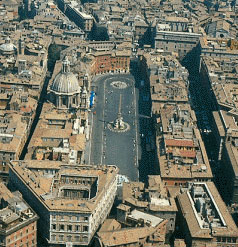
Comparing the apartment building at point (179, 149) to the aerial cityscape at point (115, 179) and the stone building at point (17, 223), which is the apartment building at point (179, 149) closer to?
the aerial cityscape at point (115, 179)

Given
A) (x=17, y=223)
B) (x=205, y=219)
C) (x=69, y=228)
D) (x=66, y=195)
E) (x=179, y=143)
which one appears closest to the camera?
(x=17, y=223)

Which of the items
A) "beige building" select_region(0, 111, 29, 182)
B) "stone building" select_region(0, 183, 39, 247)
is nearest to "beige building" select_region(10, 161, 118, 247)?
"stone building" select_region(0, 183, 39, 247)

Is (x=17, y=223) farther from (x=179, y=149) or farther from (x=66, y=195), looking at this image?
(x=179, y=149)

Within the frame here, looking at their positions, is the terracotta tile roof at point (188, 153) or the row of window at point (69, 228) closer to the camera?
the row of window at point (69, 228)

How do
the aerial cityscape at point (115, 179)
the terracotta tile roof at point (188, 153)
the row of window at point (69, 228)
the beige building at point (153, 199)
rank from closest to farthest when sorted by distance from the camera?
the aerial cityscape at point (115, 179), the row of window at point (69, 228), the beige building at point (153, 199), the terracotta tile roof at point (188, 153)

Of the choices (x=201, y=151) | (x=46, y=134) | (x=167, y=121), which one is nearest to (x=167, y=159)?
(x=201, y=151)

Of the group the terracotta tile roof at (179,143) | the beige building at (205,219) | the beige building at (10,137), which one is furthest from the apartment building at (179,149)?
the beige building at (10,137)

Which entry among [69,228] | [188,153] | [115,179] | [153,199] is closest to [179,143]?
[188,153]

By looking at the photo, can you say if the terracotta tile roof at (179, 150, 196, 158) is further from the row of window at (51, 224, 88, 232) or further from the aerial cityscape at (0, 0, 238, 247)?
the row of window at (51, 224, 88, 232)
